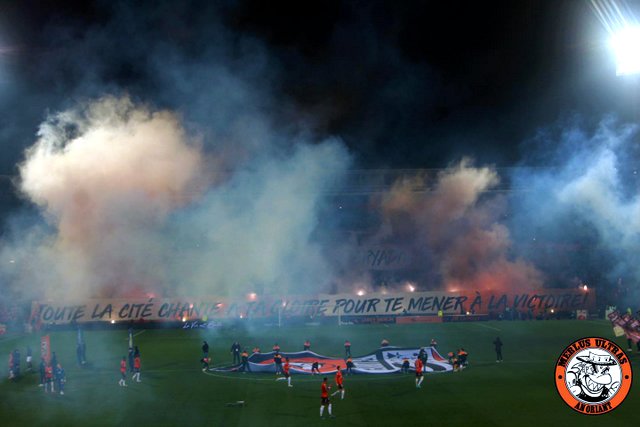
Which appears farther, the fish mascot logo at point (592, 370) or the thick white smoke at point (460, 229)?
the thick white smoke at point (460, 229)

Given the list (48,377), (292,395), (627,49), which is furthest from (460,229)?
(48,377)

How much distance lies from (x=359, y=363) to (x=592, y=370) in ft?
55.3

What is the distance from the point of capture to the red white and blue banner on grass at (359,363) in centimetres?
2703

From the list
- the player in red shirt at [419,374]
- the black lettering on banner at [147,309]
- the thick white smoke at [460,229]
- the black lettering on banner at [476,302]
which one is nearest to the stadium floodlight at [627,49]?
the player in red shirt at [419,374]

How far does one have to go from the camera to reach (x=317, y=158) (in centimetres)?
4469

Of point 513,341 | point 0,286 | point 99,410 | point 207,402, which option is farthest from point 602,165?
point 0,286

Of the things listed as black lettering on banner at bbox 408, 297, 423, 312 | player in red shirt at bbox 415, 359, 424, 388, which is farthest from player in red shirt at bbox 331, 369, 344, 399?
black lettering on banner at bbox 408, 297, 423, 312

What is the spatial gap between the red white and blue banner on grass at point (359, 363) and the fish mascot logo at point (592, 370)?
14.0 m

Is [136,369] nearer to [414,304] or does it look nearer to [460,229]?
[414,304]

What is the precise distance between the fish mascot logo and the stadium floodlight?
15.8 m

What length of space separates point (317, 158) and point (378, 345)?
15427 millimetres

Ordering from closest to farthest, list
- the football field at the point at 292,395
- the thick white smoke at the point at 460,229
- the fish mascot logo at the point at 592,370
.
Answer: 1. the fish mascot logo at the point at 592,370
2. the football field at the point at 292,395
3. the thick white smoke at the point at 460,229

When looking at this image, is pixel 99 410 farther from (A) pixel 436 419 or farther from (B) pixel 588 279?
(B) pixel 588 279

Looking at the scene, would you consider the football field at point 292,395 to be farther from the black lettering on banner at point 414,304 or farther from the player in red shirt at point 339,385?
the black lettering on banner at point 414,304
